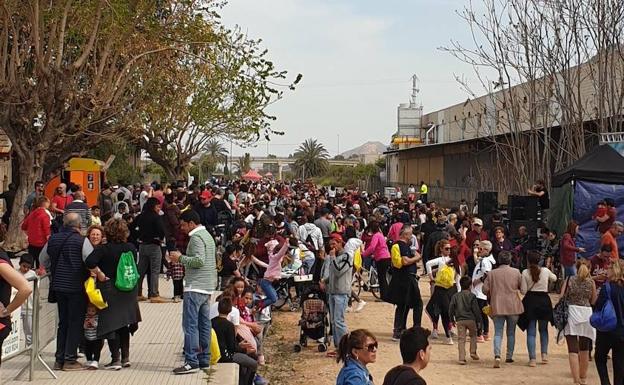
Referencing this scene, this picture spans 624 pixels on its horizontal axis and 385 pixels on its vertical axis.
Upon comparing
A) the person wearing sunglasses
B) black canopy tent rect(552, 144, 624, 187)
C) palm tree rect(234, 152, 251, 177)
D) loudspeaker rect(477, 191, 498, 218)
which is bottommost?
the person wearing sunglasses

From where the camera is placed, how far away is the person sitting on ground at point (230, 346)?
9.57 metres

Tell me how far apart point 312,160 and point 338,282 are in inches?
3820

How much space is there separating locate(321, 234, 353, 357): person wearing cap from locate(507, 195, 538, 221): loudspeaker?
9.47m

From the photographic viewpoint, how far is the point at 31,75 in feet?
78.0

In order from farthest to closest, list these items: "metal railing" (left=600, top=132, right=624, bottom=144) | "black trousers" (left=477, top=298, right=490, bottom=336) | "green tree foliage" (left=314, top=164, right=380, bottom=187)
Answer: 1. "green tree foliage" (left=314, top=164, right=380, bottom=187)
2. "metal railing" (left=600, top=132, right=624, bottom=144)
3. "black trousers" (left=477, top=298, right=490, bottom=336)

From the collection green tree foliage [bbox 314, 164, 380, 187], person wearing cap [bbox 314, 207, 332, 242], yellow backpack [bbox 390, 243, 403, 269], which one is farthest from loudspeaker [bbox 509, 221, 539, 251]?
green tree foliage [bbox 314, 164, 380, 187]

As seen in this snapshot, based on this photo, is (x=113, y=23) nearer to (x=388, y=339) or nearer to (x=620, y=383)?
(x=388, y=339)

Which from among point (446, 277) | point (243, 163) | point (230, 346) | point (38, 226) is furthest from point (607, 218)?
point (243, 163)

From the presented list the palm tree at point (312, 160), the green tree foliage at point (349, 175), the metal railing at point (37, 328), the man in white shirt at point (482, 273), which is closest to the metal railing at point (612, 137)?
the man in white shirt at point (482, 273)

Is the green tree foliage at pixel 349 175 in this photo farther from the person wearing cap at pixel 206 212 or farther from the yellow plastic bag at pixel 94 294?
the yellow plastic bag at pixel 94 294

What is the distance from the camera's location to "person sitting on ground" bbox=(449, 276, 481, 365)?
12164 mm

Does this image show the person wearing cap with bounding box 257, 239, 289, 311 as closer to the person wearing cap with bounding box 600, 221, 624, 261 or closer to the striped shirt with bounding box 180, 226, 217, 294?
the striped shirt with bounding box 180, 226, 217, 294

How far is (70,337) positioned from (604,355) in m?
5.85

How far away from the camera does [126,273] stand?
9.27 metres
